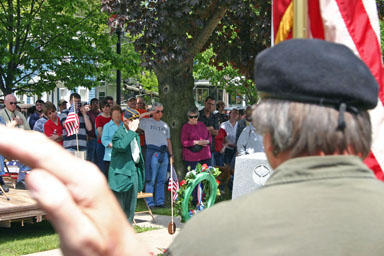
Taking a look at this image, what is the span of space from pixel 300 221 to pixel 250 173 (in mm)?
5813

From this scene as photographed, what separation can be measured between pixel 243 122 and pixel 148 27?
12.1 ft

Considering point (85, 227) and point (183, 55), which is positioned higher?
point (183, 55)

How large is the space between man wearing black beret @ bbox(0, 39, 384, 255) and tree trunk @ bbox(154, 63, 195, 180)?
11.2 metres

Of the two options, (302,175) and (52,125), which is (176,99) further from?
(302,175)

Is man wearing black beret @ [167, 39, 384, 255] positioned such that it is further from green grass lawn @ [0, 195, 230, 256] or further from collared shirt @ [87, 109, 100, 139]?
Answer: collared shirt @ [87, 109, 100, 139]

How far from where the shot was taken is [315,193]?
1331 millimetres

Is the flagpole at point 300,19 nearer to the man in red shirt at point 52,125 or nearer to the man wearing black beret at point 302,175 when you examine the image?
the man wearing black beret at point 302,175

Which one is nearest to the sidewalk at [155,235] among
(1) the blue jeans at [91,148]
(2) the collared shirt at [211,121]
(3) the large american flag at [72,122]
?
(3) the large american flag at [72,122]

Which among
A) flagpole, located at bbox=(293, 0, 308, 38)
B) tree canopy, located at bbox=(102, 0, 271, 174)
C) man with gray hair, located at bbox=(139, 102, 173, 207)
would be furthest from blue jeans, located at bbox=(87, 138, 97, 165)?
flagpole, located at bbox=(293, 0, 308, 38)

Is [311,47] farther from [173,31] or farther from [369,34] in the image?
[173,31]

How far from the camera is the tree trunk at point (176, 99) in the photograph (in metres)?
12.7

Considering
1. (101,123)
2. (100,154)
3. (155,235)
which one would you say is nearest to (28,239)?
(155,235)

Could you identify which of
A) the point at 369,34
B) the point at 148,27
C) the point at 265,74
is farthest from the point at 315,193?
the point at 148,27

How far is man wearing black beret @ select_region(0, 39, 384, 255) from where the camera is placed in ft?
4.14
